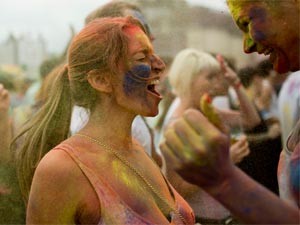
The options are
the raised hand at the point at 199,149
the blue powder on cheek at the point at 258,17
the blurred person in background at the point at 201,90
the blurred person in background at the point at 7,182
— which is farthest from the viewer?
the blurred person in background at the point at 201,90

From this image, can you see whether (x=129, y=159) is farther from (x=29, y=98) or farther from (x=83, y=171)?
(x=29, y=98)

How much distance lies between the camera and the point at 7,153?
268cm

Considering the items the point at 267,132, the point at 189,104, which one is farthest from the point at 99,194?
the point at 267,132

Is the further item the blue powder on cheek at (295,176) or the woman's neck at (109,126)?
the woman's neck at (109,126)

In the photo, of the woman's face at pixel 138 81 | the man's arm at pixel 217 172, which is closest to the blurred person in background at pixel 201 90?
the woman's face at pixel 138 81

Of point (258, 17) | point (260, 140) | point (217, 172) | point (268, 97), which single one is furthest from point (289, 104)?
point (217, 172)

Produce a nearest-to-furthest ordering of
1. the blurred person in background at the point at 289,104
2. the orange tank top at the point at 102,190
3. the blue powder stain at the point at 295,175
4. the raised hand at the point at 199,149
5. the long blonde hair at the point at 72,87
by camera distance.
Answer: the raised hand at the point at 199,149 < the blue powder stain at the point at 295,175 < the orange tank top at the point at 102,190 < the long blonde hair at the point at 72,87 < the blurred person in background at the point at 289,104

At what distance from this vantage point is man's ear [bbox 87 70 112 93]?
2.16 metres

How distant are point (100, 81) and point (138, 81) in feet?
0.33

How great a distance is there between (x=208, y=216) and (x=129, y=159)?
744mm

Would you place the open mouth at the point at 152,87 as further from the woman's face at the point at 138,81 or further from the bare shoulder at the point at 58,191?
the bare shoulder at the point at 58,191

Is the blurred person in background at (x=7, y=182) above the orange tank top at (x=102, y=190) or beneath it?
beneath

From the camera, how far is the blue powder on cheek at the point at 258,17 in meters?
1.79

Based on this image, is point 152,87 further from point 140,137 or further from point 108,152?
point 140,137
